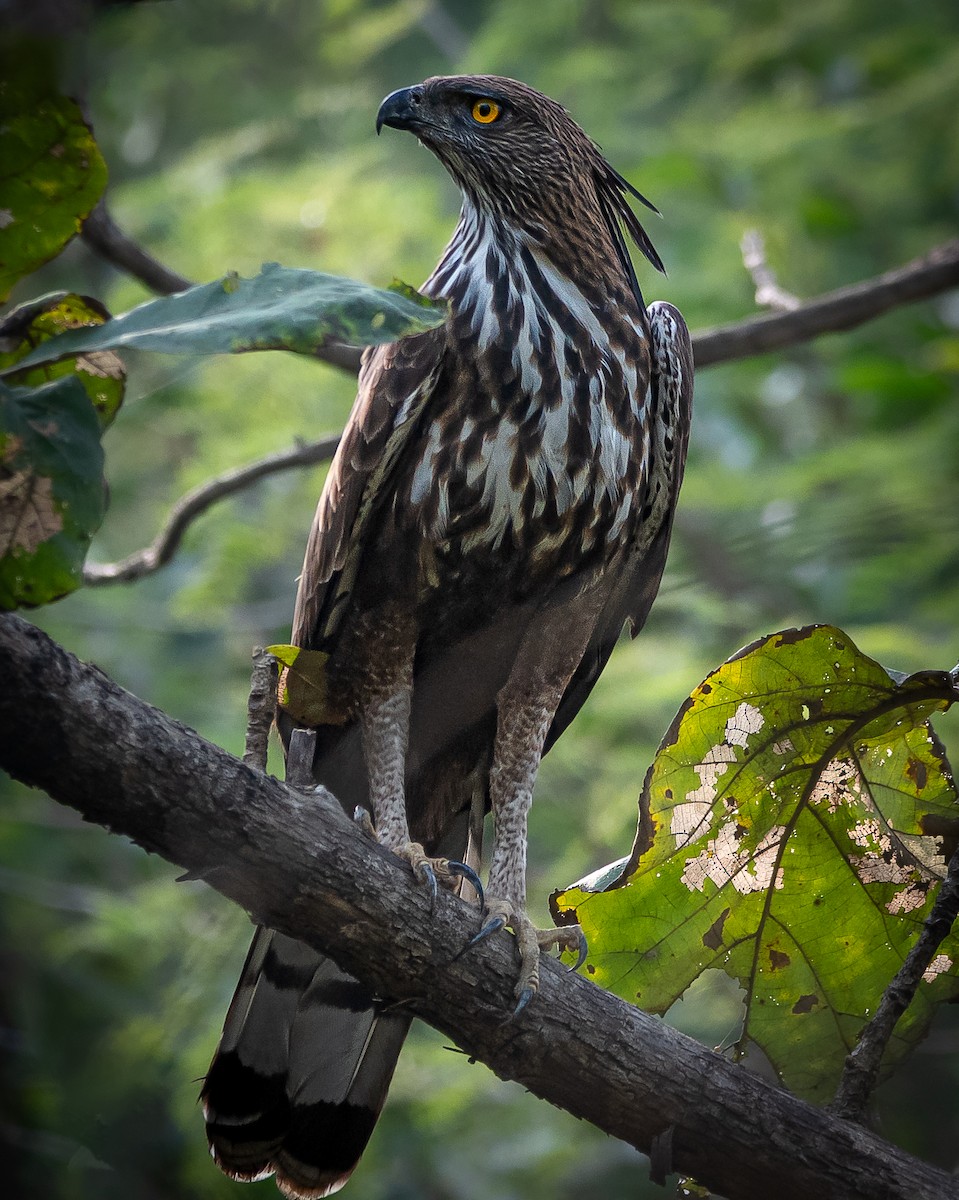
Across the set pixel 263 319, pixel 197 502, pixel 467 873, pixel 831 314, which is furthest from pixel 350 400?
pixel 263 319

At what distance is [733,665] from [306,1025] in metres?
1.24

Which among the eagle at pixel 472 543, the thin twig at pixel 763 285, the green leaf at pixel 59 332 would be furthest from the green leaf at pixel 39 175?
the thin twig at pixel 763 285

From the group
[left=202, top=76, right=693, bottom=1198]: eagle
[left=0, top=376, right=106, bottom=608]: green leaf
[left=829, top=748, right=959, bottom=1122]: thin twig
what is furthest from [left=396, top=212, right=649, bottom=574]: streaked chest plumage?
[left=0, top=376, right=106, bottom=608]: green leaf

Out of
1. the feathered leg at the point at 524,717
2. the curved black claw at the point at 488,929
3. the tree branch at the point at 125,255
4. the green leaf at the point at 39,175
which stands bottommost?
the curved black claw at the point at 488,929

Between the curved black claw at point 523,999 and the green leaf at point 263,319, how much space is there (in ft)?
3.91

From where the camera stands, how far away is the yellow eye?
2906 millimetres

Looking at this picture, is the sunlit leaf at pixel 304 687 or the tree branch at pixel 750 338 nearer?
the sunlit leaf at pixel 304 687

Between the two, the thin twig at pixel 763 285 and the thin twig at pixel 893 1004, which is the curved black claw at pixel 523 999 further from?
the thin twig at pixel 763 285

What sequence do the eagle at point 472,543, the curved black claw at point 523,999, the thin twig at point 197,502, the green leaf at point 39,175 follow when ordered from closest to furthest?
the green leaf at point 39,175, the curved black claw at point 523,999, the eagle at point 472,543, the thin twig at point 197,502

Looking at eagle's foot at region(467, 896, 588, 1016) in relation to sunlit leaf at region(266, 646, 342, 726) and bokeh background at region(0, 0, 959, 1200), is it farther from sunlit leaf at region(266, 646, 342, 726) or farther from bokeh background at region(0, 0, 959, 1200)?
bokeh background at region(0, 0, 959, 1200)

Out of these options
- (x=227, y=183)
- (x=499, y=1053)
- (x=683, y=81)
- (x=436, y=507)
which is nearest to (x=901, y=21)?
(x=683, y=81)

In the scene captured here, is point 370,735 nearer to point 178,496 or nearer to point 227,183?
point 178,496

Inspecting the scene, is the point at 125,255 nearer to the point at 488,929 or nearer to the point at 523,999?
the point at 488,929

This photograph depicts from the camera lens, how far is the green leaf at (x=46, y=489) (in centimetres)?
143
